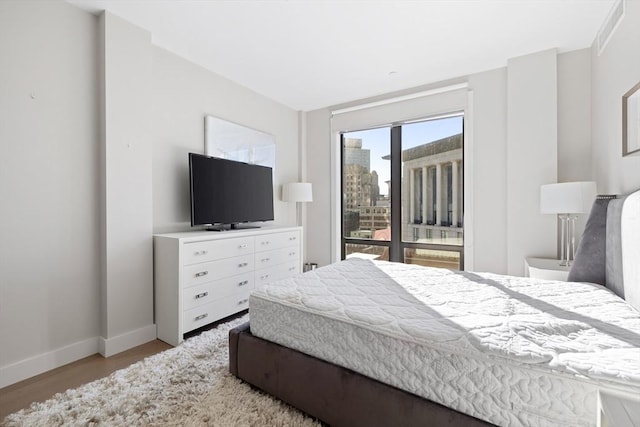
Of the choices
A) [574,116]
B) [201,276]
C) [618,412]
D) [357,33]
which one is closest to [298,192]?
[201,276]

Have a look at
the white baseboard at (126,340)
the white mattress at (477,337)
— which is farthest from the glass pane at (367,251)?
the white baseboard at (126,340)

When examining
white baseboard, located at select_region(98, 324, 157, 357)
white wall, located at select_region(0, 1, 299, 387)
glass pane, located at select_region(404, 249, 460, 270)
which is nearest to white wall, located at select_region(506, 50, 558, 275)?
glass pane, located at select_region(404, 249, 460, 270)

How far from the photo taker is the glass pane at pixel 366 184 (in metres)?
4.02

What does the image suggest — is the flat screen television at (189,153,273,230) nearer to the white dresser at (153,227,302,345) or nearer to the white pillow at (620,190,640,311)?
the white dresser at (153,227,302,345)

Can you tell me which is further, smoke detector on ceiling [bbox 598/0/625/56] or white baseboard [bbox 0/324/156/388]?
smoke detector on ceiling [bbox 598/0/625/56]

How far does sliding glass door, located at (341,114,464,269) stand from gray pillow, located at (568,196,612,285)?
150cm

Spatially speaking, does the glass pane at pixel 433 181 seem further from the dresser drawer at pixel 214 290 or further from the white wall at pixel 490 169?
the dresser drawer at pixel 214 290

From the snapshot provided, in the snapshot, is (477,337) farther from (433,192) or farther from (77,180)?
(433,192)

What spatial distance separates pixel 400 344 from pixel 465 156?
2783 millimetres

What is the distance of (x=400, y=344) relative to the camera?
117cm

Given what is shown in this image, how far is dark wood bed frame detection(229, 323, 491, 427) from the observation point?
109 centimetres

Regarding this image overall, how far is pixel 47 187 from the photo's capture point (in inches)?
77.7

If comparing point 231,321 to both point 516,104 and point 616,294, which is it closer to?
point 616,294

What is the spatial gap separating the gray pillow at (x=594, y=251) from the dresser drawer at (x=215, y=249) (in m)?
2.59
